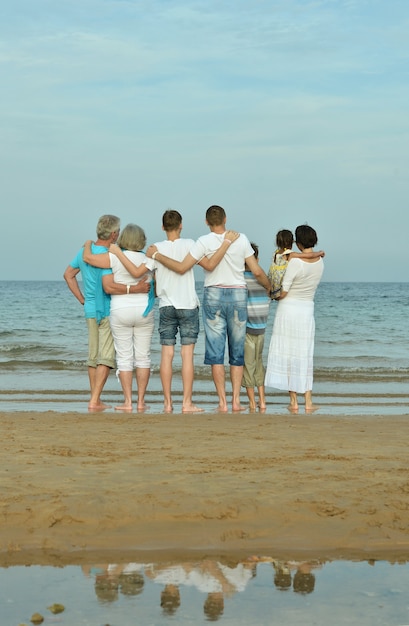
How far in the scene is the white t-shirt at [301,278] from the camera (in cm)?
839

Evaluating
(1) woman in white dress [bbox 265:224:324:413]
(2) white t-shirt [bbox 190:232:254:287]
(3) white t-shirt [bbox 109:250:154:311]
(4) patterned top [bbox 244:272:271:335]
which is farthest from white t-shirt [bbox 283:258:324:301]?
(3) white t-shirt [bbox 109:250:154:311]

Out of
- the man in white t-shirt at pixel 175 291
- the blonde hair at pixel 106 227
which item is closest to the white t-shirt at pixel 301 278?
the man in white t-shirt at pixel 175 291

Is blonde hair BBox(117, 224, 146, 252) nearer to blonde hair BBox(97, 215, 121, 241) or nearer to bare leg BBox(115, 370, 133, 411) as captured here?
blonde hair BBox(97, 215, 121, 241)

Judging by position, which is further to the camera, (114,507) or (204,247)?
(204,247)

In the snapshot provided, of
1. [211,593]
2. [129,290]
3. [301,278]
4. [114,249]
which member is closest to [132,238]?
[114,249]

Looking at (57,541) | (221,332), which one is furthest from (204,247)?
(57,541)

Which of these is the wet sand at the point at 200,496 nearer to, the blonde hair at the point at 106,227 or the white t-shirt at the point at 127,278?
the white t-shirt at the point at 127,278

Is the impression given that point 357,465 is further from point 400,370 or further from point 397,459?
point 400,370

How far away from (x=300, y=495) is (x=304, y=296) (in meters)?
3.97

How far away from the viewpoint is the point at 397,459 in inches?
233

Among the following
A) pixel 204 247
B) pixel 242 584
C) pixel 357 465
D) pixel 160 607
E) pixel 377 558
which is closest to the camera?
pixel 160 607

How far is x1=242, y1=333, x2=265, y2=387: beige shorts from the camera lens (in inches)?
341

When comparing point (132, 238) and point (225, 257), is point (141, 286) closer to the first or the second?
point (132, 238)

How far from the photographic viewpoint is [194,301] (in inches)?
325
